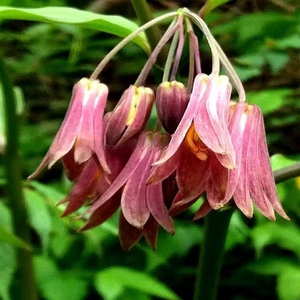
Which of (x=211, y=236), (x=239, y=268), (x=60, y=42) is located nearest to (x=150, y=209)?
(x=211, y=236)

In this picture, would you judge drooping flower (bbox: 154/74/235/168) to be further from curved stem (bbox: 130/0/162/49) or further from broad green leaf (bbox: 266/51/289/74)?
broad green leaf (bbox: 266/51/289/74)

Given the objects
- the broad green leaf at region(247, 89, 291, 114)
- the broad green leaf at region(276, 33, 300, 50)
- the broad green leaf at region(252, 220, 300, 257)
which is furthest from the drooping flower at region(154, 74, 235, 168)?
the broad green leaf at region(276, 33, 300, 50)

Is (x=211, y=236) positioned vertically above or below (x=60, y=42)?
below

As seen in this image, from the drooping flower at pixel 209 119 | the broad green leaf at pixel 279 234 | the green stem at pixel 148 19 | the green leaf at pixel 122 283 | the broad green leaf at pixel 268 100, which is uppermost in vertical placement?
the green stem at pixel 148 19

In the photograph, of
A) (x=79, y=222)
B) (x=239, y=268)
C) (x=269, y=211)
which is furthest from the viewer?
(x=239, y=268)

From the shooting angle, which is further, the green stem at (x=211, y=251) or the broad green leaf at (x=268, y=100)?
the broad green leaf at (x=268, y=100)

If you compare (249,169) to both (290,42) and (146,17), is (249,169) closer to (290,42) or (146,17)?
(146,17)

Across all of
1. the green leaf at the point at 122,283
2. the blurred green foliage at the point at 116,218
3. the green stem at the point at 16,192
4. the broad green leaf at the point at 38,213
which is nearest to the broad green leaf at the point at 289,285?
the blurred green foliage at the point at 116,218

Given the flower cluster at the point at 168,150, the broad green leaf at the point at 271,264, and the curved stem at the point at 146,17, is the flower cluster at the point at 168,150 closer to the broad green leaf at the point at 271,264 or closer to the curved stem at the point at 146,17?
the curved stem at the point at 146,17

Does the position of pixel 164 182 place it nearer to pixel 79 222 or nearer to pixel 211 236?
pixel 211 236
